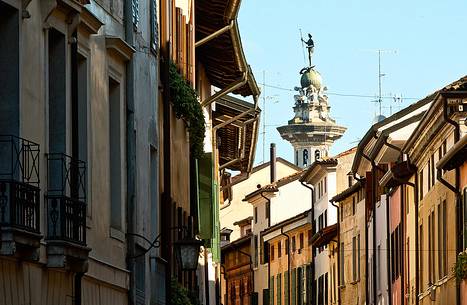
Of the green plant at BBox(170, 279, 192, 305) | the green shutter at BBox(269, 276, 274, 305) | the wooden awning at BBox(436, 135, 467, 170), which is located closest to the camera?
the green plant at BBox(170, 279, 192, 305)

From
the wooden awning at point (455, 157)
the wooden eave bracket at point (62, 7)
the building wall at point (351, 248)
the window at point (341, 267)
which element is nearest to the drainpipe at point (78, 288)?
the wooden eave bracket at point (62, 7)

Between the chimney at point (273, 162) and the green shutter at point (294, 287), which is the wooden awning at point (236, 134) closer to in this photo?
the green shutter at point (294, 287)

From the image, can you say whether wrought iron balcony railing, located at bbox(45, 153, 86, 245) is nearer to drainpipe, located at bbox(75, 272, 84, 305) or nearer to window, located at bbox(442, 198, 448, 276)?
drainpipe, located at bbox(75, 272, 84, 305)

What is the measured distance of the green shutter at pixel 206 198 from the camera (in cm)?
3753

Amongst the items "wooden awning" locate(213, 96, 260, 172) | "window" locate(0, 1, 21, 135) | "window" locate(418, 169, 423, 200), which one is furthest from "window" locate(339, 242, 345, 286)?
"window" locate(0, 1, 21, 135)

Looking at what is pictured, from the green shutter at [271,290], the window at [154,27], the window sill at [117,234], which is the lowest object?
the window sill at [117,234]

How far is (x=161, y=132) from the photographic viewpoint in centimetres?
2753

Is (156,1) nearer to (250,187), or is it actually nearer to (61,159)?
(61,159)

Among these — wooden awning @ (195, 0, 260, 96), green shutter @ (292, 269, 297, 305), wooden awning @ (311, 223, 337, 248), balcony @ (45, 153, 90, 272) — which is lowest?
balcony @ (45, 153, 90, 272)

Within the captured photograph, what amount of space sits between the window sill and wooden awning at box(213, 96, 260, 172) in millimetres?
23360

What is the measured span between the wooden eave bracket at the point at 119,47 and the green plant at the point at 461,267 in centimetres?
1666

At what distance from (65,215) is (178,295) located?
40.5ft

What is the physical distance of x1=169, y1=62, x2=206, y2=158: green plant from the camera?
1149 inches

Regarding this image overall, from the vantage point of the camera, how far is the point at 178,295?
28.9 m
